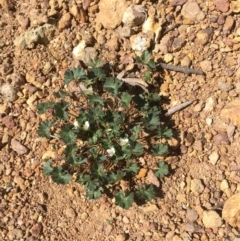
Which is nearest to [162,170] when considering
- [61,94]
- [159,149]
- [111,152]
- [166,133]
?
[159,149]

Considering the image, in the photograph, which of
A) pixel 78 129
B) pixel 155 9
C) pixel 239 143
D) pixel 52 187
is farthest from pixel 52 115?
pixel 239 143

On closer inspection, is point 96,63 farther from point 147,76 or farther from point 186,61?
point 186,61

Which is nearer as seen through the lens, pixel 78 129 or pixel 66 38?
pixel 78 129

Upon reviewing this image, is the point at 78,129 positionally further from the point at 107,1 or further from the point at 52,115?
the point at 107,1

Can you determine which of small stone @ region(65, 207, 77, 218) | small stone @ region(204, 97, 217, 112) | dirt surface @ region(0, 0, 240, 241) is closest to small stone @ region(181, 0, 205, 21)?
dirt surface @ region(0, 0, 240, 241)

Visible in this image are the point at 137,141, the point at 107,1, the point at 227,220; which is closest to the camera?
the point at 227,220

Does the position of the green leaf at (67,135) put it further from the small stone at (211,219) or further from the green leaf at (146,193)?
the small stone at (211,219)
